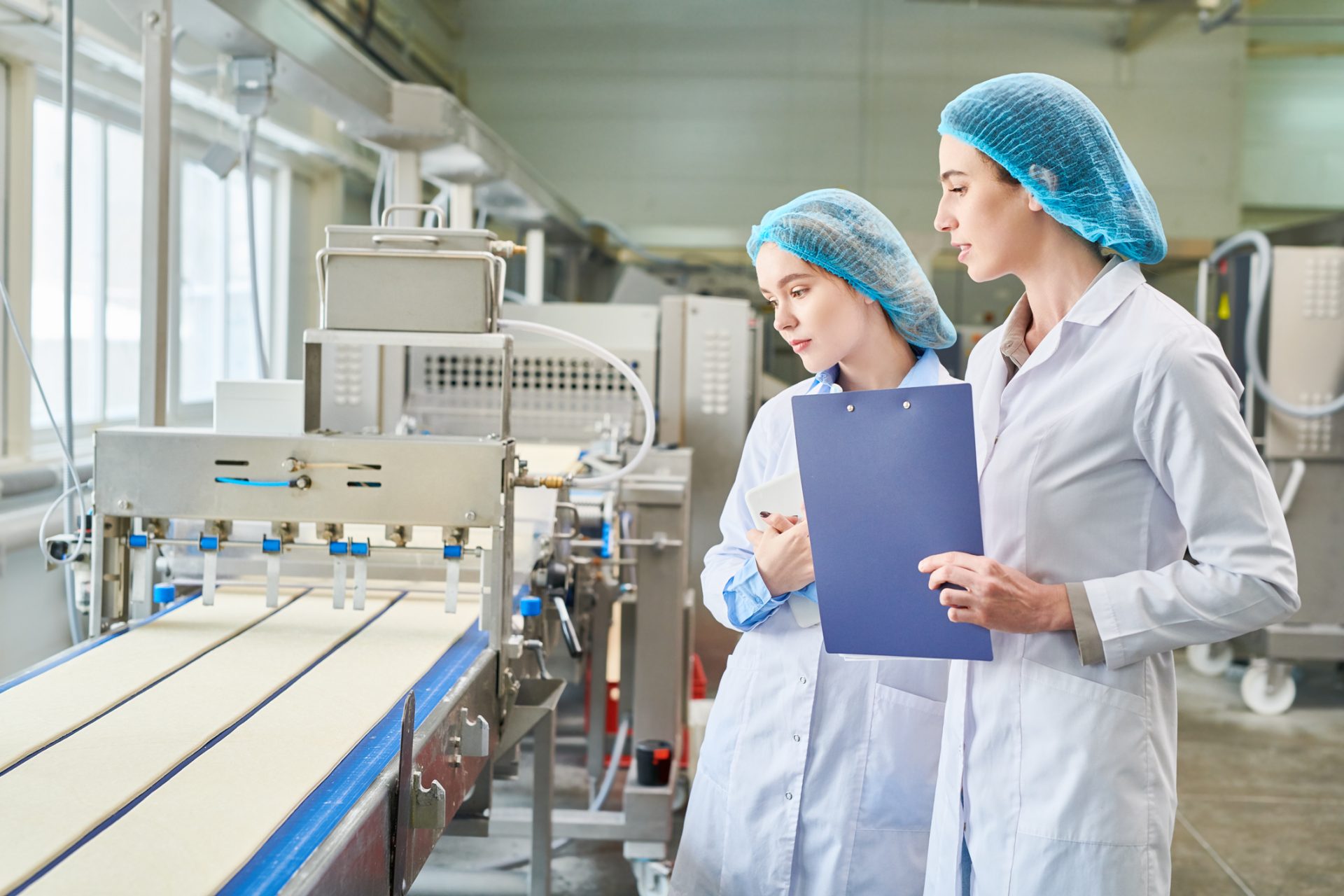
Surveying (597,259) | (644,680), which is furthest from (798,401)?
(597,259)

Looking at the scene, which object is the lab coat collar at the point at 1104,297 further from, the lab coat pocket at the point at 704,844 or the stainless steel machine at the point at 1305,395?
the stainless steel machine at the point at 1305,395

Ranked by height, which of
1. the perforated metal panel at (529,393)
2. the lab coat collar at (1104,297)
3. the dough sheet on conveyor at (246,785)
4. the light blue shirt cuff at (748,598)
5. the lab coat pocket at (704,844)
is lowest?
the lab coat pocket at (704,844)

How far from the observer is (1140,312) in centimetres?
107

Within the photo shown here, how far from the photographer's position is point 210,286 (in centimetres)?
453

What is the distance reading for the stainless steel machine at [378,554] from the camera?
101 cm

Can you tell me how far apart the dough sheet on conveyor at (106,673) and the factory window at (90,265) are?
1.78 m

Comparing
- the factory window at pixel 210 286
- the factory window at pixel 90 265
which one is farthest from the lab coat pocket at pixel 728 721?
the factory window at pixel 210 286

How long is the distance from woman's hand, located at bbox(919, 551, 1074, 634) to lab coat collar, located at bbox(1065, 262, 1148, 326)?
26 centimetres

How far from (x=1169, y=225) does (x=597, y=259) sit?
10.7ft

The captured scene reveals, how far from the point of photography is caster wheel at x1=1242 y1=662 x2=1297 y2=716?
3.97 m

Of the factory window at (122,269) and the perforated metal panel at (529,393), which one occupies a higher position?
the factory window at (122,269)

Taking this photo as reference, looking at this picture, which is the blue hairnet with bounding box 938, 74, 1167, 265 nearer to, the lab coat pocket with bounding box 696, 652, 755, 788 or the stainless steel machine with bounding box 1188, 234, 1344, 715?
the lab coat pocket with bounding box 696, 652, 755, 788

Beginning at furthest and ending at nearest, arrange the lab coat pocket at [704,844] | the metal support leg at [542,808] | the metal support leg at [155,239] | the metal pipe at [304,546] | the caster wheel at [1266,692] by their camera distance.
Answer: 1. the caster wheel at [1266,692]
2. the metal support leg at [542,808]
3. the metal support leg at [155,239]
4. the metal pipe at [304,546]
5. the lab coat pocket at [704,844]

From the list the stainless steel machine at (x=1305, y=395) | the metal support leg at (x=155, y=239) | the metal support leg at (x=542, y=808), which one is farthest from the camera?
A: the stainless steel machine at (x=1305, y=395)
